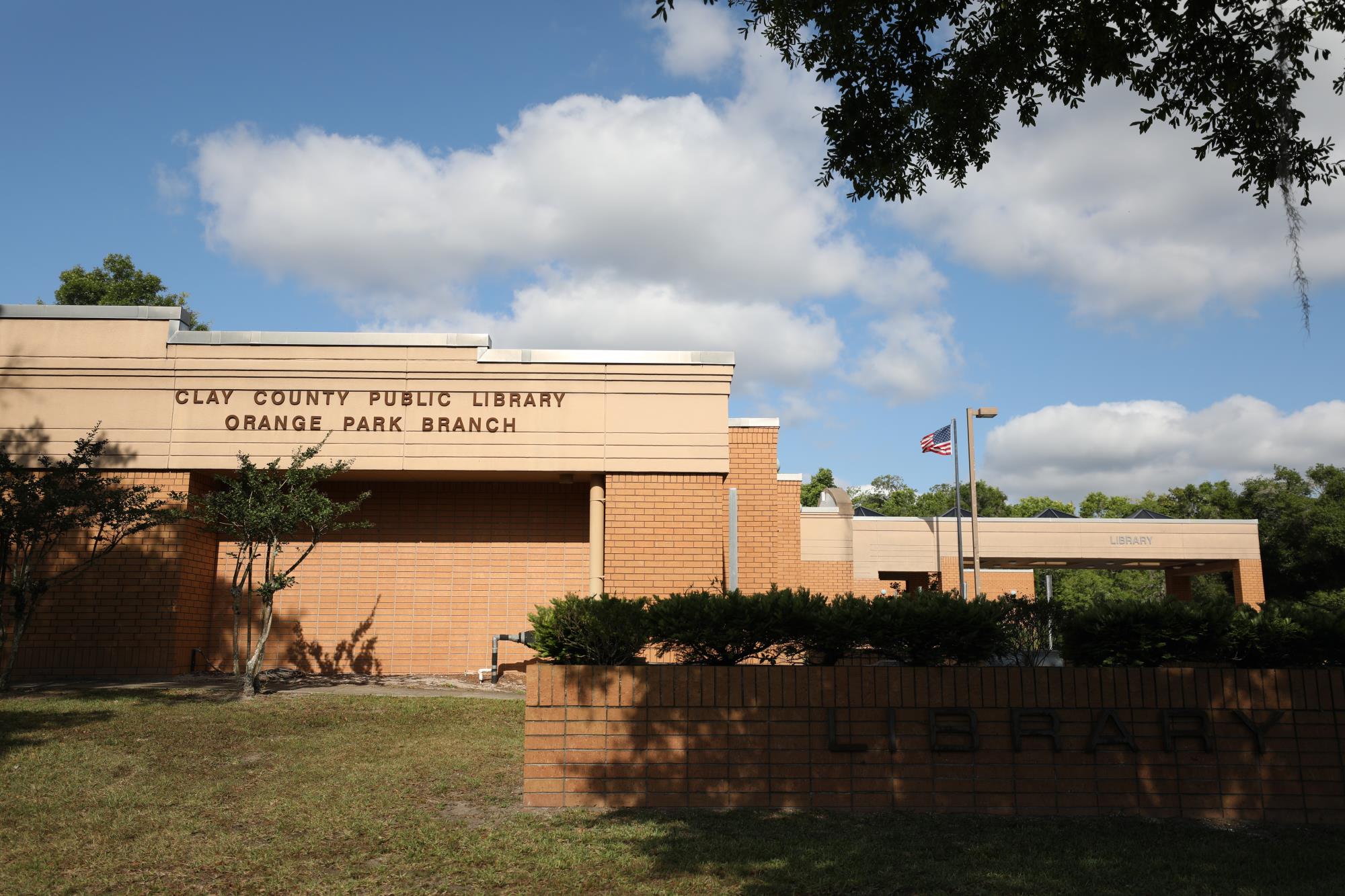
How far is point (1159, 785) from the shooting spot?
759 centimetres

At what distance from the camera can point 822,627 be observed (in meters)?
8.05

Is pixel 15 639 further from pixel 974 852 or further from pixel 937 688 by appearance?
pixel 974 852

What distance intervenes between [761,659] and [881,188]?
4137 mm

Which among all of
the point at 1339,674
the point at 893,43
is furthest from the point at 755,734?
the point at 893,43

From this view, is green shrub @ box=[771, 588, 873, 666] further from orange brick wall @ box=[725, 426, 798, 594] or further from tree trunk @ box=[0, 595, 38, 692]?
tree trunk @ box=[0, 595, 38, 692]

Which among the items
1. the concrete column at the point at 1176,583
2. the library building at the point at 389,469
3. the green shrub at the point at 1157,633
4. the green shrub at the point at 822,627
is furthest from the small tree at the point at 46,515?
the concrete column at the point at 1176,583

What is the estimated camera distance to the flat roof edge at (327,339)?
17.4 meters

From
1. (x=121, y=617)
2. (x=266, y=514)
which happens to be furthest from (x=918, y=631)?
(x=121, y=617)

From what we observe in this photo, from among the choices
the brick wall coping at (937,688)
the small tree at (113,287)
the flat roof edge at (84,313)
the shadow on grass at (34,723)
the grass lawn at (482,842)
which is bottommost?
the grass lawn at (482,842)

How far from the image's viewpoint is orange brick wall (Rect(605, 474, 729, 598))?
16.7 meters

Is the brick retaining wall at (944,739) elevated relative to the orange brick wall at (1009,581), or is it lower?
lower

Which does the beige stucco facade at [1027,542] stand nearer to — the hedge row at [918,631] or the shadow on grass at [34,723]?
the shadow on grass at [34,723]

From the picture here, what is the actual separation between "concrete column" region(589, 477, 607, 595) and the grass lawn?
7.47 metres

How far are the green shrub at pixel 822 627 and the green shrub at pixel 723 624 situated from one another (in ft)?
0.09
